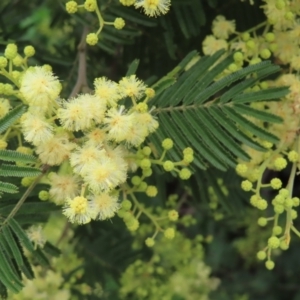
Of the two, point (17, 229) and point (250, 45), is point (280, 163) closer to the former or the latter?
point (250, 45)

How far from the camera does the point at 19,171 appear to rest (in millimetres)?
940

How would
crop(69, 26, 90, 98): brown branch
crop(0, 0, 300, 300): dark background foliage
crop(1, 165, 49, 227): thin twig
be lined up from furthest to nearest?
crop(0, 0, 300, 300): dark background foliage < crop(69, 26, 90, 98): brown branch < crop(1, 165, 49, 227): thin twig

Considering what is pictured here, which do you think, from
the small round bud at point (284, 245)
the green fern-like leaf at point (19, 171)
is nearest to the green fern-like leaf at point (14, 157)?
the green fern-like leaf at point (19, 171)

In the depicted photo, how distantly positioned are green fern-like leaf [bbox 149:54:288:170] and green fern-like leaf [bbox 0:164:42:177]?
25 cm

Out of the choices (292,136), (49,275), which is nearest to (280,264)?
(49,275)

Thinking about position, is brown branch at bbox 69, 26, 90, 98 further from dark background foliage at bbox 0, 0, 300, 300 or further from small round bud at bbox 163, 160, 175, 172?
small round bud at bbox 163, 160, 175, 172

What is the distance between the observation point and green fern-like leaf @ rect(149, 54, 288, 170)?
1066mm

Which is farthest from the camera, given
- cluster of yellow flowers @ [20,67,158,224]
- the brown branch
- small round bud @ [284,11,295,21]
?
the brown branch

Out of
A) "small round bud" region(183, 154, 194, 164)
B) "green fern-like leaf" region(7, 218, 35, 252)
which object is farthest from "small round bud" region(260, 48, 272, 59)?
"green fern-like leaf" region(7, 218, 35, 252)

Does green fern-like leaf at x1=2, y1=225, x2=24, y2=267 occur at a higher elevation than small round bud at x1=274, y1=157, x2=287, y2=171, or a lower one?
higher

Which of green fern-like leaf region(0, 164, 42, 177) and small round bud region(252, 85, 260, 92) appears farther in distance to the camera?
small round bud region(252, 85, 260, 92)

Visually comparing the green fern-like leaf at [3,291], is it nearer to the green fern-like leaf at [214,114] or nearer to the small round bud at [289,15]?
the green fern-like leaf at [214,114]

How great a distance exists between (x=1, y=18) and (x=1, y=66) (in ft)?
2.17

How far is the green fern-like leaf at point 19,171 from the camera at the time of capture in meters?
0.94
